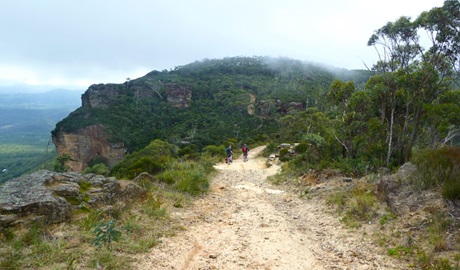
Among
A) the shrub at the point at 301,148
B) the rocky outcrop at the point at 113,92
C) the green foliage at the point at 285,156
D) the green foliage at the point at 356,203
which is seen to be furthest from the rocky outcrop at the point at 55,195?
the rocky outcrop at the point at 113,92

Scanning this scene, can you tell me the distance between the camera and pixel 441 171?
6211mm

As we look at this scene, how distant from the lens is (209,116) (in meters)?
74.2

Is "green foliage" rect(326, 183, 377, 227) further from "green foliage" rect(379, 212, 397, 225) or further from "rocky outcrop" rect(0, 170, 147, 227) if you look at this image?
"rocky outcrop" rect(0, 170, 147, 227)

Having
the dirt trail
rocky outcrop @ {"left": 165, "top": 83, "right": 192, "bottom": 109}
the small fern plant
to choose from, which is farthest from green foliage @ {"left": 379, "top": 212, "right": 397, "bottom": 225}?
rocky outcrop @ {"left": 165, "top": 83, "right": 192, "bottom": 109}

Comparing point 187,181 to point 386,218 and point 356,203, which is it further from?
point 386,218

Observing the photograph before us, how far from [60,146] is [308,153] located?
6880 cm

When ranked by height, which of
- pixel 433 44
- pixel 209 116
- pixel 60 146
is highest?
pixel 433 44

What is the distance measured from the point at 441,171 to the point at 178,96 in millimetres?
79516

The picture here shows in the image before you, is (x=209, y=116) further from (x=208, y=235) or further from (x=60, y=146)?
(x=208, y=235)

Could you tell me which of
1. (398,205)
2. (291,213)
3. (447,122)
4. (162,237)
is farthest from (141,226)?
(447,122)

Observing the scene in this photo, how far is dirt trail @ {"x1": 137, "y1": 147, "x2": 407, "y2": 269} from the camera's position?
461cm

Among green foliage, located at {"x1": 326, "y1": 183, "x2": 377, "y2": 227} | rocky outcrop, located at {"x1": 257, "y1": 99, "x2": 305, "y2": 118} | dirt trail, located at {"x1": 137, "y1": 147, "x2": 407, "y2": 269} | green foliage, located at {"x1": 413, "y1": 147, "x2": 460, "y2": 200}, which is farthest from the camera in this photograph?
rocky outcrop, located at {"x1": 257, "y1": 99, "x2": 305, "y2": 118}

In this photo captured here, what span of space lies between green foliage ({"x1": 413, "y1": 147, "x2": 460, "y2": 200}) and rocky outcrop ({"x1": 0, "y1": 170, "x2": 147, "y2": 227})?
692cm

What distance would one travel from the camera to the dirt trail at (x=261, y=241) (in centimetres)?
461
